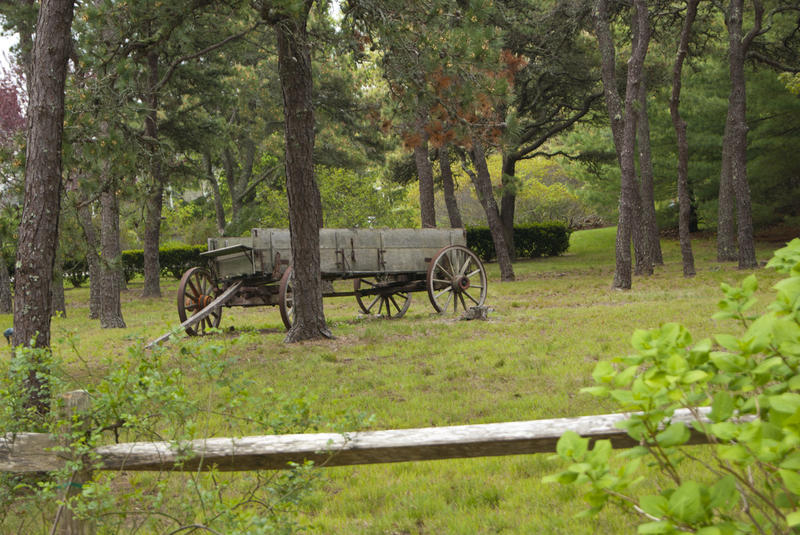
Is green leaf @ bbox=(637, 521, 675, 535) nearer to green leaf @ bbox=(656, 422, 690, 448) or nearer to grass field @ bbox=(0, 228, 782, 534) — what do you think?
green leaf @ bbox=(656, 422, 690, 448)

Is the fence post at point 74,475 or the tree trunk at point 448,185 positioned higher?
the tree trunk at point 448,185

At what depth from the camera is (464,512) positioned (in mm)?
3398

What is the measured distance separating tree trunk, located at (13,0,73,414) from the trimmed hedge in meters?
22.2

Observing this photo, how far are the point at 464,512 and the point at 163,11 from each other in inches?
269

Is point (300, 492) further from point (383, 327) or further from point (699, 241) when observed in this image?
point (699, 241)

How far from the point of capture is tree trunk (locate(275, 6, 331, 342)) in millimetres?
8922

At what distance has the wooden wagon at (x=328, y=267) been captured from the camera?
9.95 m

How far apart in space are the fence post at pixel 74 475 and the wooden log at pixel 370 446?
0.15 metres

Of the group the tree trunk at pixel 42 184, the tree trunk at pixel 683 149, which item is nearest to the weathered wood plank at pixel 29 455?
the tree trunk at pixel 42 184

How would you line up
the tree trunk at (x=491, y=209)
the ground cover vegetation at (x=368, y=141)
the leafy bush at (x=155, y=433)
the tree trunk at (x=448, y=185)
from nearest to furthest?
the leafy bush at (x=155, y=433)
the ground cover vegetation at (x=368, y=141)
the tree trunk at (x=491, y=209)
the tree trunk at (x=448, y=185)

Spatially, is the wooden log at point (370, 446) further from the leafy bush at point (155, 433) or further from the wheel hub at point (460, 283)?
the wheel hub at point (460, 283)

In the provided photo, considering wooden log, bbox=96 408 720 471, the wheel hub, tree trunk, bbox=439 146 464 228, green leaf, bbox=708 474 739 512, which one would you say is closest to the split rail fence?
wooden log, bbox=96 408 720 471

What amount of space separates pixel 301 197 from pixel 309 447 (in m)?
6.60

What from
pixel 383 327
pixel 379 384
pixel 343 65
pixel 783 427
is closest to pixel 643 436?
pixel 783 427
